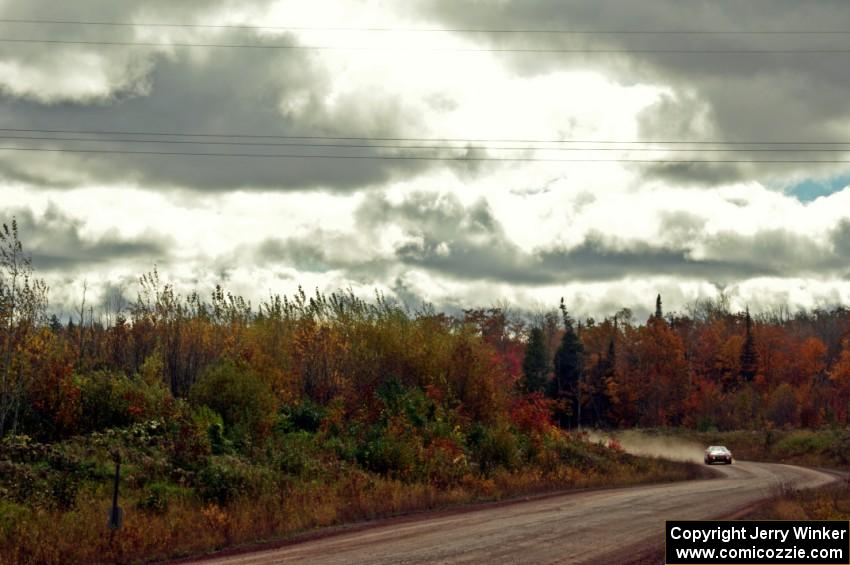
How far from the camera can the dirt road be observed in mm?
17125

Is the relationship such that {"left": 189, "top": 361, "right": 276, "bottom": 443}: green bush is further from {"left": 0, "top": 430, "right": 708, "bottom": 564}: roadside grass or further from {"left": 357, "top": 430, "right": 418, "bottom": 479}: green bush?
{"left": 357, "top": 430, "right": 418, "bottom": 479}: green bush

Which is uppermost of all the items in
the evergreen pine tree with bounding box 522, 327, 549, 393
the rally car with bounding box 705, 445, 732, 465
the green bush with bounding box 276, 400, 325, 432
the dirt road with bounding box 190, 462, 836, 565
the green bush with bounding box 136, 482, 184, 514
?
the evergreen pine tree with bounding box 522, 327, 549, 393

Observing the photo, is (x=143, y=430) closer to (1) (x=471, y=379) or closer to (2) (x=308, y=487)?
(2) (x=308, y=487)

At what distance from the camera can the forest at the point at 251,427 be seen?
2042 centimetres

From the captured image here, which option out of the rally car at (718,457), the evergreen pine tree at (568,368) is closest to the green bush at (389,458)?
the rally car at (718,457)

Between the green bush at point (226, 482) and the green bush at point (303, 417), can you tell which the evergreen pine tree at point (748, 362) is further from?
the green bush at point (226, 482)

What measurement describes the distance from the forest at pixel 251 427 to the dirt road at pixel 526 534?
6.33 ft

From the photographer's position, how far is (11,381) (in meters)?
25.0

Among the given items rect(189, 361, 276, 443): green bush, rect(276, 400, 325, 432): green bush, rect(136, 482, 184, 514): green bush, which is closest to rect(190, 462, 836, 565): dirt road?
rect(136, 482, 184, 514): green bush

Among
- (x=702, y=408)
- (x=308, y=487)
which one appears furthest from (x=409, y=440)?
(x=702, y=408)

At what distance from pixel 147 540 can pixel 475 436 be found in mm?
21089

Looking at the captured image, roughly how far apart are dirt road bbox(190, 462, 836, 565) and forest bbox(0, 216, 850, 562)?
1929mm

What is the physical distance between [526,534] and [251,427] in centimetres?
1272

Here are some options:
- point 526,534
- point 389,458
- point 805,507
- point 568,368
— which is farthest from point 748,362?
point 526,534
